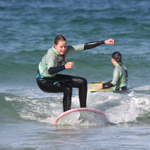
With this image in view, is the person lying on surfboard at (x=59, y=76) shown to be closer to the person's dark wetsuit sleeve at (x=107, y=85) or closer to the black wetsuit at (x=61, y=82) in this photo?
the black wetsuit at (x=61, y=82)

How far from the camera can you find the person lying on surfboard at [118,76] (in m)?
8.24

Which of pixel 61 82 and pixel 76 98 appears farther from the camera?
pixel 76 98

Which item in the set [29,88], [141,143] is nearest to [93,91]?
[29,88]

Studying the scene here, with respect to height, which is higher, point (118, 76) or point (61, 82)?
point (61, 82)

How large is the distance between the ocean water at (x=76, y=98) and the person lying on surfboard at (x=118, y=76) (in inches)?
9.9

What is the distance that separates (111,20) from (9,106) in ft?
59.7

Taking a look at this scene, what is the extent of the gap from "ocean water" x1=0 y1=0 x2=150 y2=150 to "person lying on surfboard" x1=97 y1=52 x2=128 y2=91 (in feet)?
0.83

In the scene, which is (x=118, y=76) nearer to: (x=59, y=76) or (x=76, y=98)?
(x=76, y=98)

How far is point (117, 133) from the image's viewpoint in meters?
5.39

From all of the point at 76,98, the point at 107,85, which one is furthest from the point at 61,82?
the point at 107,85

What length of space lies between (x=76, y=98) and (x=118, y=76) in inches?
49.0

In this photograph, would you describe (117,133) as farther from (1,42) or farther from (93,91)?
(1,42)

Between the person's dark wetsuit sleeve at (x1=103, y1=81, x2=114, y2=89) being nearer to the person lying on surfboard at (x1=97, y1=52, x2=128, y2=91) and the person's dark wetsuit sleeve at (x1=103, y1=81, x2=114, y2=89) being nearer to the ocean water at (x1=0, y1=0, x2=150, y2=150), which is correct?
the person lying on surfboard at (x1=97, y1=52, x2=128, y2=91)

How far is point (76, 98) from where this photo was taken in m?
8.46
